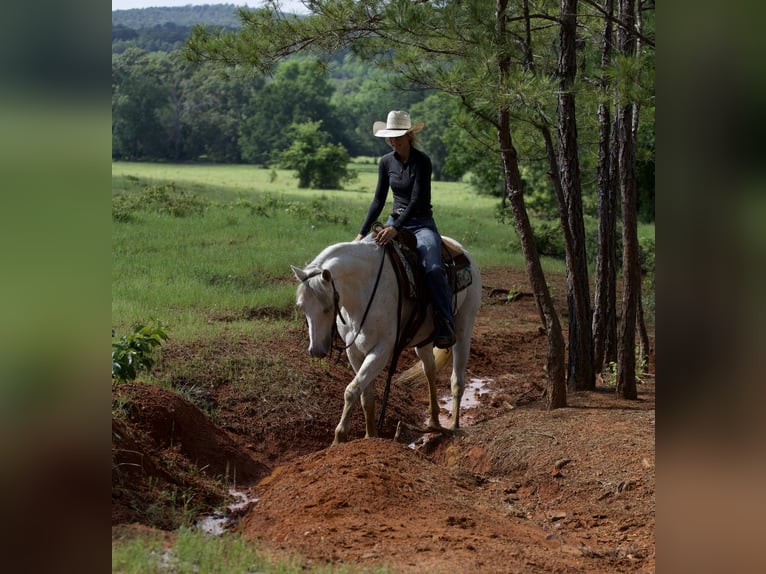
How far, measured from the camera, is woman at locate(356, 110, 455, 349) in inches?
288

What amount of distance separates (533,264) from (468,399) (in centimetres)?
237

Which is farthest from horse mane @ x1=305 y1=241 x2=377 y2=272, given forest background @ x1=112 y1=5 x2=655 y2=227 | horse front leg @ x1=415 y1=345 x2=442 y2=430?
forest background @ x1=112 y1=5 x2=655 y2=227

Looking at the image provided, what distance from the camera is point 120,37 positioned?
69.6 meters

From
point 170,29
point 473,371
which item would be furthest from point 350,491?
point 170,29

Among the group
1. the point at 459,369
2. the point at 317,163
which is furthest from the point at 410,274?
the point at 317,163

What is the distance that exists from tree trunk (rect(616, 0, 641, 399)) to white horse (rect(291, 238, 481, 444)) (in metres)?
2.21

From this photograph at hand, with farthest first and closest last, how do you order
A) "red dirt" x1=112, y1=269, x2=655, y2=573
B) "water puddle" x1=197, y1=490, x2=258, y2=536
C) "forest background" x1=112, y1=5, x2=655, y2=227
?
"forest background" x1=112, y1=5, x2=655, y2=227, "water puddle" x1=197, y1=490, x2=258, y2=536, "red dirt" x1=112, y1=269, x2=655, y2=573

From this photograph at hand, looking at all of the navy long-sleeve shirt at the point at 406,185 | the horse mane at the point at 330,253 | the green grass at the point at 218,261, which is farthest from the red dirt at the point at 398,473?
the navy long-sleeve shirt at the point at 406,185

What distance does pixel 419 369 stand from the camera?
909cm

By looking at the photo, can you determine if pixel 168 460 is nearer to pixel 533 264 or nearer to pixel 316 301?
pixel 316 301

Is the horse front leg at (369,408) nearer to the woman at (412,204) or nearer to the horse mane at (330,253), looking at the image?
the woman at (412,204)

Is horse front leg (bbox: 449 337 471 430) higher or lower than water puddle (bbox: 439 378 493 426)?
higher

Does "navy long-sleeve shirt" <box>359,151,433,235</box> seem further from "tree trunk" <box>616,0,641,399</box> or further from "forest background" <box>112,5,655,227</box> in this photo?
"forest background" <box>112,5,655,227</box>

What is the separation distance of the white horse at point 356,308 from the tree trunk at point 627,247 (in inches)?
87.0
